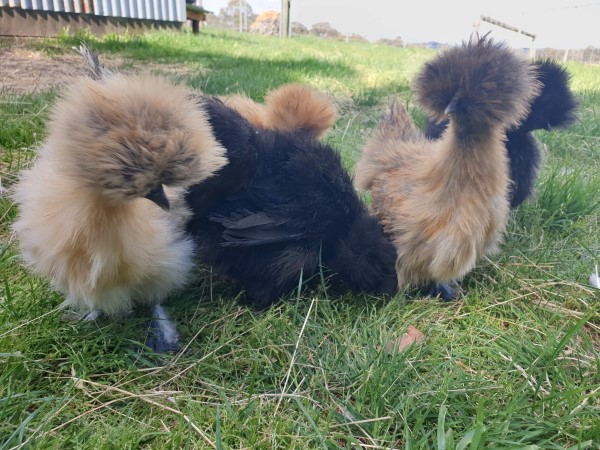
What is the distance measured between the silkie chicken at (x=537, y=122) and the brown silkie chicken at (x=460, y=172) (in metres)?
0.41

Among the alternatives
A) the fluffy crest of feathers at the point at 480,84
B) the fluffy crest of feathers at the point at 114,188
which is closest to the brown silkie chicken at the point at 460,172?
the fluffy crest of feathers at the point at 480,84

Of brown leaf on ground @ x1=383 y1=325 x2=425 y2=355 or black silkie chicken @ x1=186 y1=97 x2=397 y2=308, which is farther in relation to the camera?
black silkie chicken @ x1=186 y1=97 x2=397 y2=308

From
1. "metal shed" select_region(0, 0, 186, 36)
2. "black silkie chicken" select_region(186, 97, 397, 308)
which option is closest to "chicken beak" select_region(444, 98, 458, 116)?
"black silkie chicken" select_region(186, 97, 397, 308)

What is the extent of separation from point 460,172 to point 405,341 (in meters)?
0.58

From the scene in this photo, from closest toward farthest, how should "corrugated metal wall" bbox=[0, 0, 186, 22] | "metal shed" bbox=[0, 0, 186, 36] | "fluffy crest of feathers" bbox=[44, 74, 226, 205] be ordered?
"fluffy crest of feathers" bbox=[44, 74, 226, 205] → "metal shed" bbox=[0, 0, 186, 36] → "corrugated metal wall" bbox=[0, 0, 186, 22]

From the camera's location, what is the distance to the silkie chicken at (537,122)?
2035 mm

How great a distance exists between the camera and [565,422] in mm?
1145

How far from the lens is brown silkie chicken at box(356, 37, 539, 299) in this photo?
1.51m

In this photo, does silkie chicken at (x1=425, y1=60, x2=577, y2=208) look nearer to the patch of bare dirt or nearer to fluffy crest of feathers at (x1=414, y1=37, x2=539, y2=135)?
fluffy crest of feathers at (x1=414, y1=37, x2=539, y2=135)

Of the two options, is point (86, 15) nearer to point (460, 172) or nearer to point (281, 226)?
point (281, 226)

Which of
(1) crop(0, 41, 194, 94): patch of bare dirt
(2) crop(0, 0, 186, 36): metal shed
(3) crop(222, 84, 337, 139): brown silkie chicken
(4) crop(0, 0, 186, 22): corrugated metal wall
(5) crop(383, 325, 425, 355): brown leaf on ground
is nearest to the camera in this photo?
(5) crop(383, 325, 425, 355): brown leaf on ground

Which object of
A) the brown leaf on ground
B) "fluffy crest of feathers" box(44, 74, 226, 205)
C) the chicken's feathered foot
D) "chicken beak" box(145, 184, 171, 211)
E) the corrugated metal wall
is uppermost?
the corrugated metal wall

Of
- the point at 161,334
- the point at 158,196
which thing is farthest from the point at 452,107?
the point at 161,334

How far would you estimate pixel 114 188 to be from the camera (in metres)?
1.08
